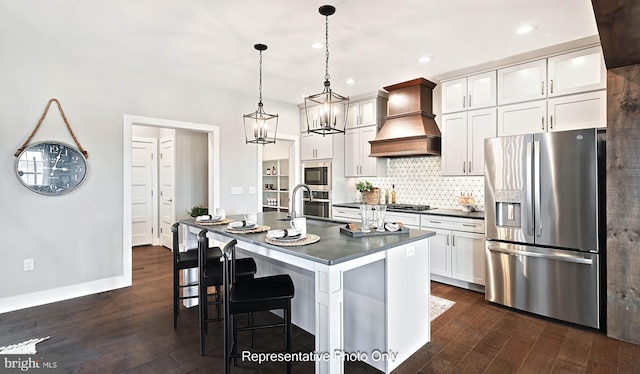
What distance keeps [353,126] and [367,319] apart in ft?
11.7

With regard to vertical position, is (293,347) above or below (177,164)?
below

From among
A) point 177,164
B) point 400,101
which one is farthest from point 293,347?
point 177,164

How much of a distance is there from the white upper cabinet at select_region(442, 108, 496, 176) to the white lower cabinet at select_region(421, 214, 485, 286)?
69 cm

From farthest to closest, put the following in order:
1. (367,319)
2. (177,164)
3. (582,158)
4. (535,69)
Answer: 1. (177,164)
2. (535,69)
3. (582,158)
4. (367,319)

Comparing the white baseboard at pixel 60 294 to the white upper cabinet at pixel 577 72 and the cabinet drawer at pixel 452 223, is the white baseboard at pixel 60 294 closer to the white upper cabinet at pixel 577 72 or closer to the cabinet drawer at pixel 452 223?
the cabinet drawer at pixel 452 223

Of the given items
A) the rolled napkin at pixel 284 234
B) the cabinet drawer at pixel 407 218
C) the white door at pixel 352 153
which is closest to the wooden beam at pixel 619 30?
the rolled napkin at pixel 284 234

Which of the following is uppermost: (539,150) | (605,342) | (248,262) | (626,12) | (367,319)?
(626,12)

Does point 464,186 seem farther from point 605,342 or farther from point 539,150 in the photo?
point 605,342

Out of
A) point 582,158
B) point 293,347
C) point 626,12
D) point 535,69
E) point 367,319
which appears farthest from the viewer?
point 535,69

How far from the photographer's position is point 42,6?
248 centimetres

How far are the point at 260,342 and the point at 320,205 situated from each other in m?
3.01

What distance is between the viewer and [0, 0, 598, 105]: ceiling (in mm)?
2471

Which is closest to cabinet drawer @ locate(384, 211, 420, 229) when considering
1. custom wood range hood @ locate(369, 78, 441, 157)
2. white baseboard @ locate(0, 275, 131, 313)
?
custom wood range hood @ locate(369, 78, 441, 157)

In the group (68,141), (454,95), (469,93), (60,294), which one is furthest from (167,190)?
(469,93)
